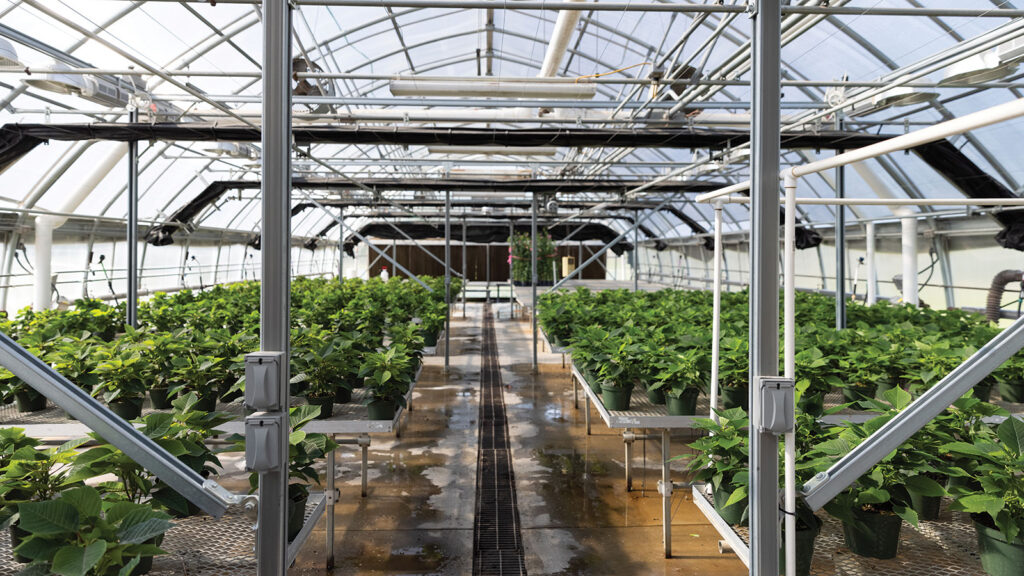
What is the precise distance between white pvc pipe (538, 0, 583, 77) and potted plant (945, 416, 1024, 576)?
4.13 meters

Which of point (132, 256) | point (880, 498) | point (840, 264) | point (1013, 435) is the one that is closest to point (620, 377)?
point (880, 498)

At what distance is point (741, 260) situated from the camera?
1756 centimetres

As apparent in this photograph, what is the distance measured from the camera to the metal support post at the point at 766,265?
2.07 metres

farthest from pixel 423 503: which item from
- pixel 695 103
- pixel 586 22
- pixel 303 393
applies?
pixel 586 22

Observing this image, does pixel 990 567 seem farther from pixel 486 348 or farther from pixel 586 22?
pixel 486 348

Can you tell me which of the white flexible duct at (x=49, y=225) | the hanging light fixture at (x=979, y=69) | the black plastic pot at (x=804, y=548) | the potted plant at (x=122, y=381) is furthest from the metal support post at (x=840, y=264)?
the white flexible duct at (x=49, y=225)

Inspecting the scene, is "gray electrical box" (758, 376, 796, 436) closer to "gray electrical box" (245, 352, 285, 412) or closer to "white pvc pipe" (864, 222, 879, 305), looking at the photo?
"gray electrical box" (245, 352, 285, 412)

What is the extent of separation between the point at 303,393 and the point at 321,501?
1093 mm

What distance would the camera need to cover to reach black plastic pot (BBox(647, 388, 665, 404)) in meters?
4.23

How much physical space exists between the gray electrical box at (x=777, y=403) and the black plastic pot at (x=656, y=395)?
7.21 ft

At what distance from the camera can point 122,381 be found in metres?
3.52

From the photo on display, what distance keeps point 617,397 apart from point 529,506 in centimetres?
113

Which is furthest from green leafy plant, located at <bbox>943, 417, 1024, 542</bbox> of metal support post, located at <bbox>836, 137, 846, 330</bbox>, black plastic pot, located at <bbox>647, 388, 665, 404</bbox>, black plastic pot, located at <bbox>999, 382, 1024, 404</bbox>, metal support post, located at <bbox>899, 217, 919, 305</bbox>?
metal support post, located at <bbox>899, 217, 919, 305</bbox>

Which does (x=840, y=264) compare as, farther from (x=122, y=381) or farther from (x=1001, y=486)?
(x=122, y=381)
